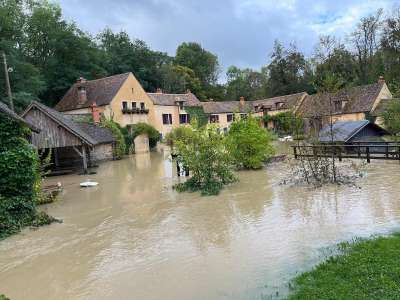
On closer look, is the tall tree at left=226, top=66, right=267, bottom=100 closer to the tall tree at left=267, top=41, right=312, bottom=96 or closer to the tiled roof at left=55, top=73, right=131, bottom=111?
the tall tree at left=267, top=41, right=312, bottom=96

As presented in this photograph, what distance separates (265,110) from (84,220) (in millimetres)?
47856

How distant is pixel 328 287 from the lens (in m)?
6.34

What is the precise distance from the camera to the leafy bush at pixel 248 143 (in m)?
22.3

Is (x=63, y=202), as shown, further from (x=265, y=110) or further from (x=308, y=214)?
(x=265, y=110)

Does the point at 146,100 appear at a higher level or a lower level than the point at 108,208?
higher

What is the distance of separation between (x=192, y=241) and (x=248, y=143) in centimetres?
1252

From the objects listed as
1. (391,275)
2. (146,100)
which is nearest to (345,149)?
(391,275)

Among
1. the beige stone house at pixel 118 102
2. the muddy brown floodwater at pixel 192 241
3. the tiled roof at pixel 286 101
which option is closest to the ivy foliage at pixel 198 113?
Result: the beige stone house at pixel 118 102

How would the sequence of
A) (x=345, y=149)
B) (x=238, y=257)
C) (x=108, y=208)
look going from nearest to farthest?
(x=238, y=257), (x=108, y=208), (x=345, y=149)

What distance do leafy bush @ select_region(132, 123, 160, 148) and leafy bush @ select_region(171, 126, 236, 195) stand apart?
2364 cm

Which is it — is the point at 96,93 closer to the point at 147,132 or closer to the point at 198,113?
the point at 147,132

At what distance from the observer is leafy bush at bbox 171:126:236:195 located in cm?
1772

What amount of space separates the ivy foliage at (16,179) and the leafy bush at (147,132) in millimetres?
27324

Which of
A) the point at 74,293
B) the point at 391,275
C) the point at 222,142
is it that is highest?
the point at 222,142
